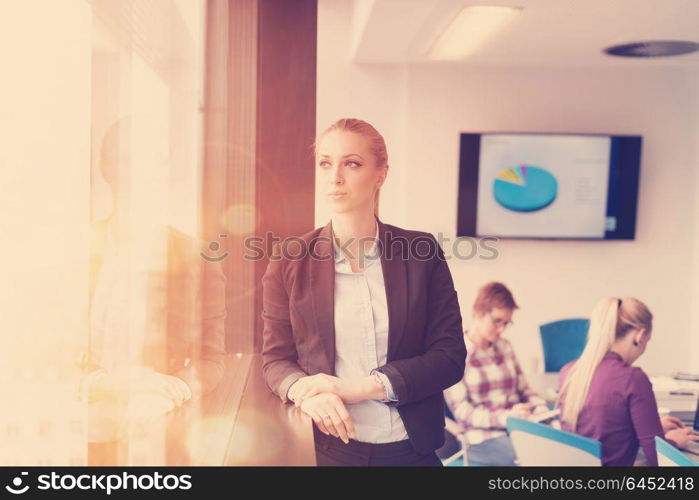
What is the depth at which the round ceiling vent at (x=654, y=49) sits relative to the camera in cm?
310

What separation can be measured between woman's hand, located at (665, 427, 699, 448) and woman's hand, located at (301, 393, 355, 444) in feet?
5.30

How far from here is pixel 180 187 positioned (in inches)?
60.4

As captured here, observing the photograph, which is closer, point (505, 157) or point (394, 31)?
point (394, 31)

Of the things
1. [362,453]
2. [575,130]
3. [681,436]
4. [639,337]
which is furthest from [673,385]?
[362,453]

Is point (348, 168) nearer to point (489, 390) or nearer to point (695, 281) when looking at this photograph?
point (489, 390)

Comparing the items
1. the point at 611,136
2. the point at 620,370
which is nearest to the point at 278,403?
the point at 620,370

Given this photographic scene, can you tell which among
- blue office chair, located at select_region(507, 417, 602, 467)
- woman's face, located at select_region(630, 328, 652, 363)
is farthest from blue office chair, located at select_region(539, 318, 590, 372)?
blue office chair, located at select_region(507, 417, 602, 467)

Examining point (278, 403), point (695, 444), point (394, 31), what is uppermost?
point (394, 31)

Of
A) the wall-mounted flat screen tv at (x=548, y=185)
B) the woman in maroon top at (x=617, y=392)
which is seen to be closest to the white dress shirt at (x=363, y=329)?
the woman in maroon top at (x=617, y=392)

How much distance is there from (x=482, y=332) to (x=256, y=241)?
149 centimetres

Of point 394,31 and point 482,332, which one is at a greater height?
point 394,31

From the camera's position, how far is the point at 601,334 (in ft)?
6.99

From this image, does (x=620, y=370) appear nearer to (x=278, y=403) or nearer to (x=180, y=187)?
(x=278, y=403)

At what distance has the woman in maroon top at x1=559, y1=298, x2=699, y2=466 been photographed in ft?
6.66
